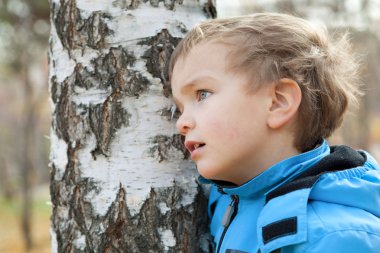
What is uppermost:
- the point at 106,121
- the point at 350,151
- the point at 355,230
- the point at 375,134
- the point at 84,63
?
the point at 84,63

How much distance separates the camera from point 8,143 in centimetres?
2212

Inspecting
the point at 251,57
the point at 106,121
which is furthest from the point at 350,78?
the point at 106,121

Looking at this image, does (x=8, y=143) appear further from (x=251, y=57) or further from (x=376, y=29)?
(x=251, y=57)

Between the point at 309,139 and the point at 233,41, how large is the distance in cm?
39

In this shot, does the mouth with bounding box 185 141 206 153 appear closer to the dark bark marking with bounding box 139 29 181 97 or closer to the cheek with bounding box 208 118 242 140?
the cheek with bounding box 208 118 242 140

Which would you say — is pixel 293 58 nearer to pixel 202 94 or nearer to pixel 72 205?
pixel 202 94

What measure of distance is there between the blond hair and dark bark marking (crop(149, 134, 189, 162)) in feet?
0.74

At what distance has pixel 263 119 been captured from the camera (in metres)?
1.59

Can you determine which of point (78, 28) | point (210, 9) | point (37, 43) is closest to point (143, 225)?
point (78, 28)

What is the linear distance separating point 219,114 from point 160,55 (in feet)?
1.07

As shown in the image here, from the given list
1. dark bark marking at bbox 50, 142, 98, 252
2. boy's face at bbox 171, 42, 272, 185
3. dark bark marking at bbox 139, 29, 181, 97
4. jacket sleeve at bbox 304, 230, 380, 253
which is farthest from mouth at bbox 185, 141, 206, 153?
A: jacket sleeve at bbox 304, 230, 380, 253

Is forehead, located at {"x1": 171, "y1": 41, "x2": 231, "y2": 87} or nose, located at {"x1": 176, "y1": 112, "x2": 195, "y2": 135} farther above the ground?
forehead, located at {"x1": 171, "y1": 41, "x2": 231, "y2": 87}

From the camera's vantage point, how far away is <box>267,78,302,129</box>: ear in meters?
1.58

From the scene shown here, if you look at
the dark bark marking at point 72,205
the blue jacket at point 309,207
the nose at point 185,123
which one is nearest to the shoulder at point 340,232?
the blue jacket at point 309,207
